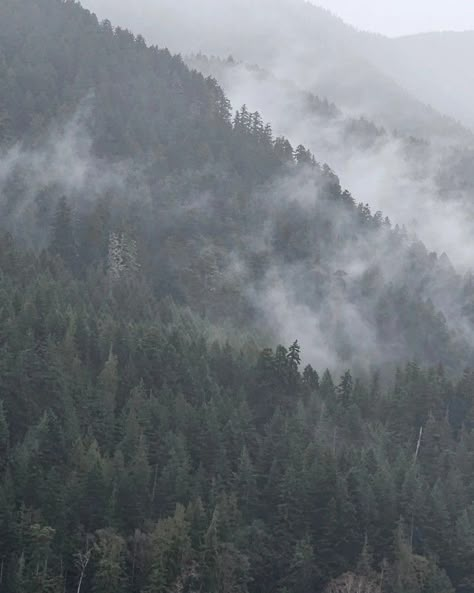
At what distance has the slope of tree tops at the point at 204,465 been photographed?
66.5 meters

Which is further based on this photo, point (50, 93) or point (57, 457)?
point (50, 93)

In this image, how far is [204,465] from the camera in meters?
82.9

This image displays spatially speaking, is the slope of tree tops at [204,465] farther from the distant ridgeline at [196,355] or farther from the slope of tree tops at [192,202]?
the slope of tree tops at [192,202]

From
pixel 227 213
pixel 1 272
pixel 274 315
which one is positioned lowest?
pixel 1 272

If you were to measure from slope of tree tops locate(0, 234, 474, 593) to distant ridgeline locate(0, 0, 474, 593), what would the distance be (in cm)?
21

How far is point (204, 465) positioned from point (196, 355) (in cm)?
2115

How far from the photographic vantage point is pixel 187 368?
97562 mm

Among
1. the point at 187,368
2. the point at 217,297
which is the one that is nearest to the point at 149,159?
the point at 217,297

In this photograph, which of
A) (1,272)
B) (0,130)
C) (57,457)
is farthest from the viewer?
(0,130)

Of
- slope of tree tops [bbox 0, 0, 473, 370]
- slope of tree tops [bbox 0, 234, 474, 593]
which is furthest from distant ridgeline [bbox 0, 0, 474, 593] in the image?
slope of tree tops [bbox 0, 0, 473, 370]

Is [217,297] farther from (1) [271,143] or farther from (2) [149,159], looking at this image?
(1) [271,143]

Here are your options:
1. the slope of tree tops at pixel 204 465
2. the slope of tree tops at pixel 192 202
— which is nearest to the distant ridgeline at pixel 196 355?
the slope of tree tops at pixel 204 465

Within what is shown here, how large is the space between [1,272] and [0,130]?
56.5 meters

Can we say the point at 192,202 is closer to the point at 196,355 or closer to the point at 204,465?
the point at 196,355
